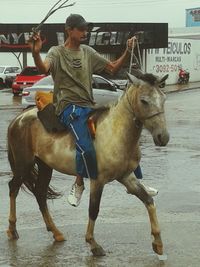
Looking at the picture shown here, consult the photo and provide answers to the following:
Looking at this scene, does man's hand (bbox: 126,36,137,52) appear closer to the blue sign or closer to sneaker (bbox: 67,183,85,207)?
sneaker (bbox: 67,183,85,207)

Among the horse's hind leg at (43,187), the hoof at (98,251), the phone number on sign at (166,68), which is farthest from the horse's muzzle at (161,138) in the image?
the phone number on sign at (166,68)

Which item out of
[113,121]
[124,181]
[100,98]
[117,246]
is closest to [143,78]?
[113,121]

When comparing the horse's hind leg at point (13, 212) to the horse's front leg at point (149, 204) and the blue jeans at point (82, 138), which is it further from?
the horse's front leg at point (149, 204)

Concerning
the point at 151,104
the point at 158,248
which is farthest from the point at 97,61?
the point at 158,248

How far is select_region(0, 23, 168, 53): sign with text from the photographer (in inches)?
1604

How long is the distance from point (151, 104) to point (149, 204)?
3.50 feet

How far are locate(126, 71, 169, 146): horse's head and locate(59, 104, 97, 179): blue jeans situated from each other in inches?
22.4

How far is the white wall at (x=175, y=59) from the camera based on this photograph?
154 feet

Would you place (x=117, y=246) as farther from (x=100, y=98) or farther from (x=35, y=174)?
(x=100, y=98)

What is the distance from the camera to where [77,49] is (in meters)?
6.29

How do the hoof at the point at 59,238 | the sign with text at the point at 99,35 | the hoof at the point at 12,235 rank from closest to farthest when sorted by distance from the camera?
the hoof at the point at 59,238
the hoof at the point at 12,235
the sign with text at the point at 99,35

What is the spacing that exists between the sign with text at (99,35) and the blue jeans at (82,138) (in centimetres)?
3381

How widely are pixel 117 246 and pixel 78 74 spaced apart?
1.82 meters

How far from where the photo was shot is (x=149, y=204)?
6023 millimetres
